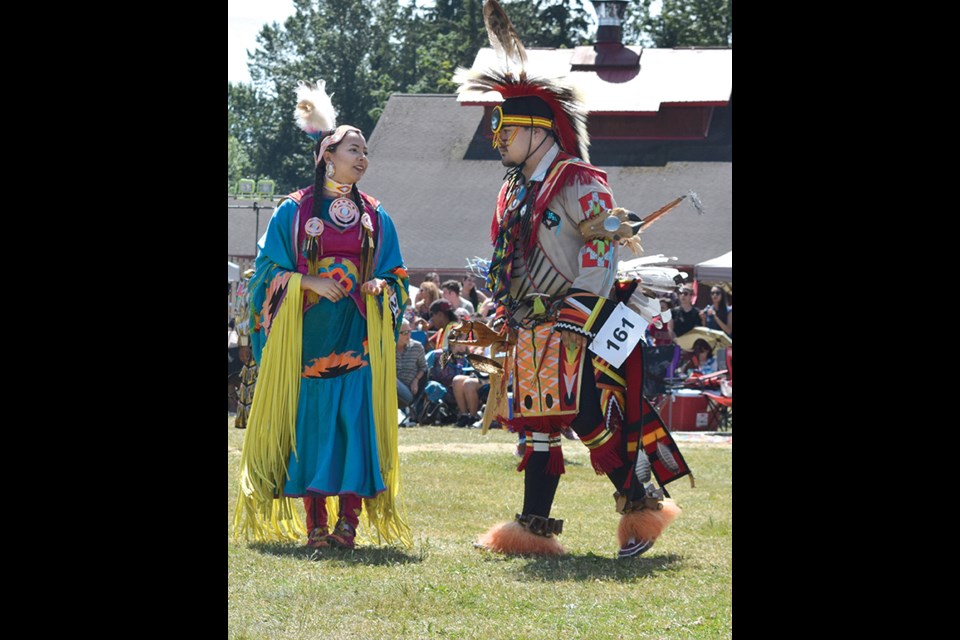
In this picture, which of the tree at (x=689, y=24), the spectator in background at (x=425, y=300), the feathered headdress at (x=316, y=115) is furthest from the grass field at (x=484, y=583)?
the tree at (x=689, y=24)

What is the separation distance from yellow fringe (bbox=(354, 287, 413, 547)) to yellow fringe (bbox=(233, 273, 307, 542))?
0.33 m

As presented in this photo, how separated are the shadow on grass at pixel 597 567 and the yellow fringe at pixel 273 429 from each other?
3.91 ft

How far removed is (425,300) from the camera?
1338 centimetres

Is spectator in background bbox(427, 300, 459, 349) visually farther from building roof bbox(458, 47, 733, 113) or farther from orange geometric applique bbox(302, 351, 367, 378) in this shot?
building roof bbox(458, 47, 733, 113)

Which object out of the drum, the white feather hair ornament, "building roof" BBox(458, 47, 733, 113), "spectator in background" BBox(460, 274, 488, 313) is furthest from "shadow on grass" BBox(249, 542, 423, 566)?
"building roof" BBox(458, 47, 733, 113)

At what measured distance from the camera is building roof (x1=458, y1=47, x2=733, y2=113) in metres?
27.0

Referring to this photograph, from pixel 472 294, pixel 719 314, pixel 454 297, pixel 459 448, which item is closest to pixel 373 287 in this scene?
pixel 459 448

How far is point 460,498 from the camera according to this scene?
7.42 meters

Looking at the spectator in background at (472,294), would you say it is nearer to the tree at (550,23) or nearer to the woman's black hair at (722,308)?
the woman's black hair at (722,308)
